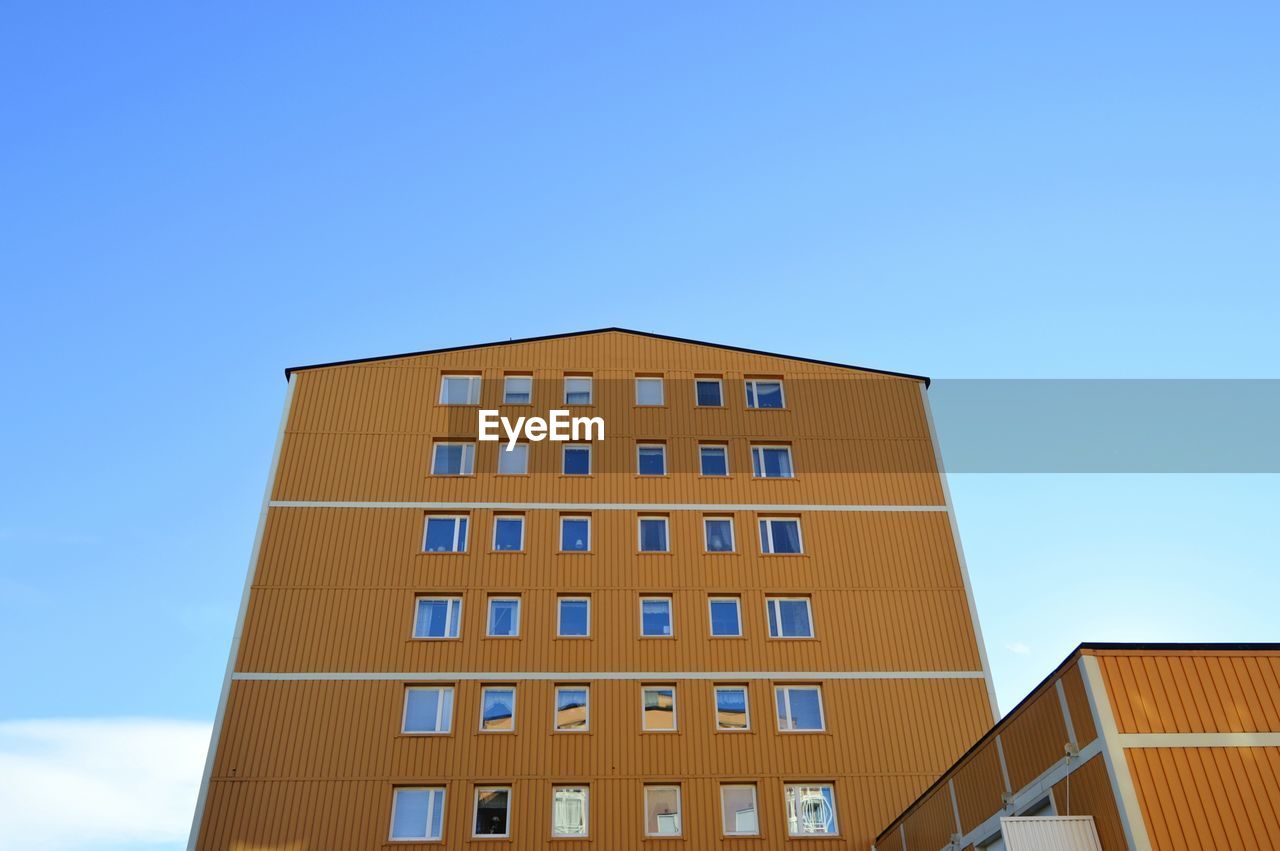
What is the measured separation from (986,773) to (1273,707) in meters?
5.71

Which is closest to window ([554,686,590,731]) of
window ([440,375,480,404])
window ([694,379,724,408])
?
window ([440,375,480,404])

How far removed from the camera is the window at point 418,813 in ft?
97.8

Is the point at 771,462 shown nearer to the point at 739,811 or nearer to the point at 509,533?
the point at 509,533

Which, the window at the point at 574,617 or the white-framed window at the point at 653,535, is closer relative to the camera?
the window at the point at 574,617

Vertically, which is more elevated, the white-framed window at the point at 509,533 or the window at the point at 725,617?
the white-framed window at the point at 509,533

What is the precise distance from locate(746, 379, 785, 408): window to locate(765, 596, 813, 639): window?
7777 millimetres

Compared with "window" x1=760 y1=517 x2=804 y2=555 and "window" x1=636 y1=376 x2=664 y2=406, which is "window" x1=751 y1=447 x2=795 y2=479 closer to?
"window" x1=760 y1=517 x2=804 y2=555

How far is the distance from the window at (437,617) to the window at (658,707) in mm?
6071

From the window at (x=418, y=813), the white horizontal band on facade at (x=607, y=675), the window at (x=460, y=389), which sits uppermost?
the window at (x=460, y=389)

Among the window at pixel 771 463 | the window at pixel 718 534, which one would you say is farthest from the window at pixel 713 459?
the window at pixel 718 534

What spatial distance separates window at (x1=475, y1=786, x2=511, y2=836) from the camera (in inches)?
1179

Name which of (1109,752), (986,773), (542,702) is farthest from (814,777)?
(1109,752)

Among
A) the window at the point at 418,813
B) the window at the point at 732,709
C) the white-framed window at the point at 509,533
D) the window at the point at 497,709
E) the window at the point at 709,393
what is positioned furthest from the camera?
the window at the point at 709,393

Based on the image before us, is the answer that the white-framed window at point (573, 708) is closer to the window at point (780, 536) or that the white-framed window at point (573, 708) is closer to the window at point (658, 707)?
the window at point (658, 707)
